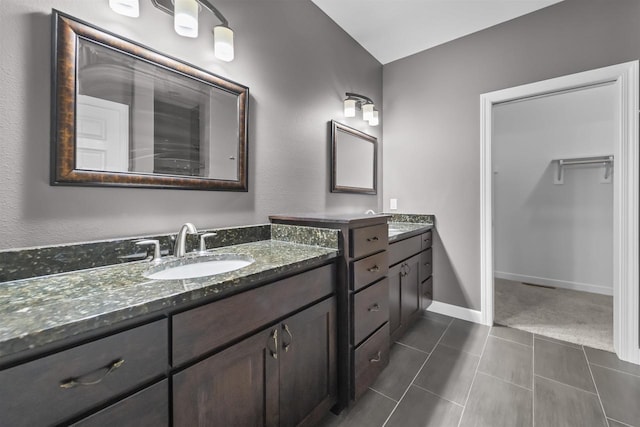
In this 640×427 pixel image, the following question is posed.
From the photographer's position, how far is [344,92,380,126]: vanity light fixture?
242 centimetres

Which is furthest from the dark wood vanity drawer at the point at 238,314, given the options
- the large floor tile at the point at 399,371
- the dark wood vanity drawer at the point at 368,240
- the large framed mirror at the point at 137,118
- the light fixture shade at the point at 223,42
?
the light fixture shade at the point at 223,42

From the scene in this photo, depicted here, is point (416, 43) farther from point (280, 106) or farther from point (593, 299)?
point (593, 299)

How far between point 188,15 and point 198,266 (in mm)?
1144

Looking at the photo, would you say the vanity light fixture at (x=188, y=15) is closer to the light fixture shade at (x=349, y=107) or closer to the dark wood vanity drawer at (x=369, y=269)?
the light fixture shade at (x=349, y=107)

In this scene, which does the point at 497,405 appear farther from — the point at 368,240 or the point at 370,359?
the point at 368,240

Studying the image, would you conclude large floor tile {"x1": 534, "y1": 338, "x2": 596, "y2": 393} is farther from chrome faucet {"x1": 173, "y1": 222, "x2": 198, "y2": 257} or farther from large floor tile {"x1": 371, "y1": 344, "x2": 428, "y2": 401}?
chrome faucet {"x1": 173, "y1": 222, "x2": 198, "y2": 257}

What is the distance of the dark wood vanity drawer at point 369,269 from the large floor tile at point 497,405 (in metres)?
0.81

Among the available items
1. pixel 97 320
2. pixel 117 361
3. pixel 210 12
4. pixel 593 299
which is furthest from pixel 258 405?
pixel 593 299

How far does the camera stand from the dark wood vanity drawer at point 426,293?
2.44 meters

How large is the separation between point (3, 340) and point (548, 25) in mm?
3384

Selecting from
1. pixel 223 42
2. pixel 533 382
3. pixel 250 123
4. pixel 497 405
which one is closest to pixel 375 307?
pixel 497 405

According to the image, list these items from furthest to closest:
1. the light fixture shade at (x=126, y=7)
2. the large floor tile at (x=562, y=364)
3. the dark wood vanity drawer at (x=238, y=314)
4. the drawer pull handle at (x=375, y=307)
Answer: the large floor tile at (x=562, y=364), the drawer pull handle at (x=375, y=307), the light fixture shade at (x=126, y=7), the dark wood vanity drawer at (x=238, y=314)

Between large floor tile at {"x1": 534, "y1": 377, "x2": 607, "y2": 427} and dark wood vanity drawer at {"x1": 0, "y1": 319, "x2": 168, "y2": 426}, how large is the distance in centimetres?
177

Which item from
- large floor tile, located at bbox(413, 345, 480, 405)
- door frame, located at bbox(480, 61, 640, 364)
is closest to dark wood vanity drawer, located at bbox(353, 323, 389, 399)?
large floor tile, located at bbox(413, 345, 480, 405)
